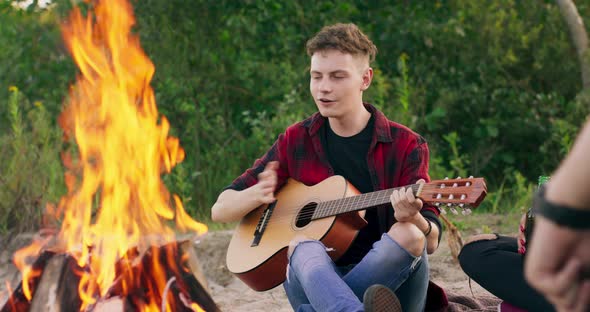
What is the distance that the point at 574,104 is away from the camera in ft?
25.8

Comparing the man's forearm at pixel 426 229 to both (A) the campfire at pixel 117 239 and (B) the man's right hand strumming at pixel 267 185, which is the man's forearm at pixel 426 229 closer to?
(B) the man's right hand strumming at pixel 267 185

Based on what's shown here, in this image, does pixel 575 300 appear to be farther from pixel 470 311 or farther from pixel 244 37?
pixel 244 37

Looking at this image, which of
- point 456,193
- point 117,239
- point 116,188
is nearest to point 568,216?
point 456,193

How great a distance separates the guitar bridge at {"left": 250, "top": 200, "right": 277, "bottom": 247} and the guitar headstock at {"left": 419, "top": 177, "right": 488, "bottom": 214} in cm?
91

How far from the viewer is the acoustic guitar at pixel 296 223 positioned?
3.75 m

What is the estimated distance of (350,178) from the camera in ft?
13.1

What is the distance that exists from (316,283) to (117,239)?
1.20 metres

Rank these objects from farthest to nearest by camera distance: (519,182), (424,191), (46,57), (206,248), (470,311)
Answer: (46,57) < (519,182) < (206,248) < (470,311) < (424,191)

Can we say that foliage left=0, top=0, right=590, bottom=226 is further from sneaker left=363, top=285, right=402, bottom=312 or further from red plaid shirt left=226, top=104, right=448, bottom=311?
sneaker left=363, top=285, right=402, bottom=312

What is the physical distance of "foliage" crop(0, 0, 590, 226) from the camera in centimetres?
808

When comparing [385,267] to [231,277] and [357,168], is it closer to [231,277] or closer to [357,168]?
[357,168]

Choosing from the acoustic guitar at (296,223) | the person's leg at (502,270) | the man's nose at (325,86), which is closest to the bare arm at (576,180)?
the acoustic guitar at (296,223)

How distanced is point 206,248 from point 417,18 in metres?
3.50

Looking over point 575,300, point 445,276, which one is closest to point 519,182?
point 445,276
